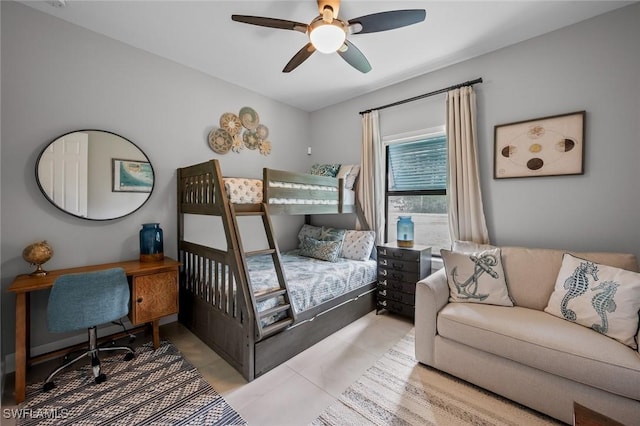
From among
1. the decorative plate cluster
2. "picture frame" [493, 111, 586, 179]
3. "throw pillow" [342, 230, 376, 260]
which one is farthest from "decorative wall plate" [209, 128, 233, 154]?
"picture frame" [493, 111, 586, 179]

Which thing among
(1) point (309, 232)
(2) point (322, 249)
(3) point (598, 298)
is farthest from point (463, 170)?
(1) point (309, 232)

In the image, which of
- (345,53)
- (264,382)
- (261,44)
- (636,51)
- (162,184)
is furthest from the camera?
(162,184)

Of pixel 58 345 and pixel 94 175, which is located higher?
pixel 94 175

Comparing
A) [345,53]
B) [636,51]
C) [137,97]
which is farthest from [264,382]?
[636,51]

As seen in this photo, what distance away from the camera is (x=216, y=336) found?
225cm

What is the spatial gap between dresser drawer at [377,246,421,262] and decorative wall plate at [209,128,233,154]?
7.54 ft

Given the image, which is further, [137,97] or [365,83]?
[365,83]

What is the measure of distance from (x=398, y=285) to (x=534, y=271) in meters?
1.23

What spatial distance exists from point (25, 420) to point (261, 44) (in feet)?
10.8

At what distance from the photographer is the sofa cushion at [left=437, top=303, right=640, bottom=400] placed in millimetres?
1354

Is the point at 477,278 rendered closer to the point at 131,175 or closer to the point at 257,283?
the point at 257,283

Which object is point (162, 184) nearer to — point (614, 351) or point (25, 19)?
point (25, 19)

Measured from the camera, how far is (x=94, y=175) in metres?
2.37

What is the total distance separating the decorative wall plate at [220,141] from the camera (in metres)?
3.13
